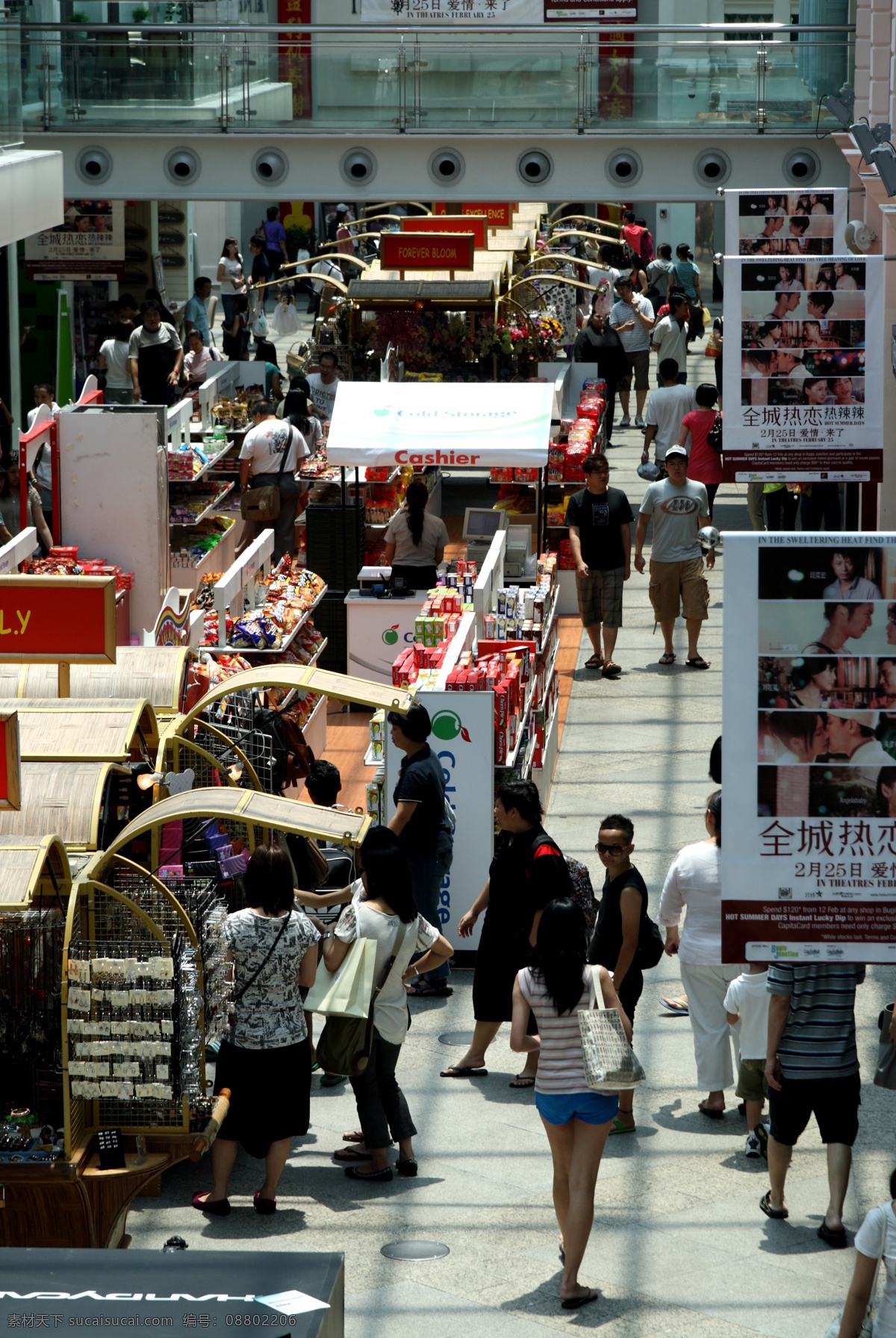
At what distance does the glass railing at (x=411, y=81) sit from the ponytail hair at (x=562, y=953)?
1497cm

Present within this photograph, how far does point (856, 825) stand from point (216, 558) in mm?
11111

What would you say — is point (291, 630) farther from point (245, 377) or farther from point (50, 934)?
point (245, 377)

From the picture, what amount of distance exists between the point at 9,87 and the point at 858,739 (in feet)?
41.0

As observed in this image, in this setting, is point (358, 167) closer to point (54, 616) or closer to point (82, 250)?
point (82, 250)

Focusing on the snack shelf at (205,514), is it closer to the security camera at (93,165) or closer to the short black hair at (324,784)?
the security camera at (93,165)

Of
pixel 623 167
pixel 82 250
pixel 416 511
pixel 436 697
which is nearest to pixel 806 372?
pixel 436 697

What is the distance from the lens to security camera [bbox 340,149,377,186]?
19.6 metres

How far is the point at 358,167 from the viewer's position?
19672 mm

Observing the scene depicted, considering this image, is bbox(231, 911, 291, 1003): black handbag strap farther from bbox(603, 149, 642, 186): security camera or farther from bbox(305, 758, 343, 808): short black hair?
bbox(603, 149, 642, 186): security camera

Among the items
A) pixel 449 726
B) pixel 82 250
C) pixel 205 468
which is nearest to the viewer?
pixel 449 726

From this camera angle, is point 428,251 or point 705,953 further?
point 428,251

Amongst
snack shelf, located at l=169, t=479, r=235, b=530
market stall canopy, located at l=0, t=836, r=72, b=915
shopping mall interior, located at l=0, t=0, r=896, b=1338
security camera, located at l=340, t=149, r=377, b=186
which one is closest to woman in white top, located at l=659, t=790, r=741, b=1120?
shopping mall interior, located at l=0, t=0, r=896, b=1338

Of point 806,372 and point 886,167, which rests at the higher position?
point 886,167

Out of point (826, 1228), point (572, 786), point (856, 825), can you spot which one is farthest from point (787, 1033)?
point (572, 786)
